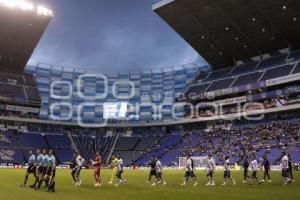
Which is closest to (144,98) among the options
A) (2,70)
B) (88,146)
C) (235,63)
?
(88,146)

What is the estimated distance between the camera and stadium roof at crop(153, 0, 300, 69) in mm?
73250

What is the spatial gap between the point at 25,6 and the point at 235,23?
39370mm

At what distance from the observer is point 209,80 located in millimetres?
100188

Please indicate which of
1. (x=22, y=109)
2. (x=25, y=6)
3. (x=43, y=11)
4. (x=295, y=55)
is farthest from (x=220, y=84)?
(x=22, y=109)

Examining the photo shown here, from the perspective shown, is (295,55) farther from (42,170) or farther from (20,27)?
(42,170)

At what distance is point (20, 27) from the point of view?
81875mm

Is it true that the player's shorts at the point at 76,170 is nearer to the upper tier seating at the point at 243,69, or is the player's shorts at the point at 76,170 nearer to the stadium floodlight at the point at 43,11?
the stadium floodlight at the point at 43,11

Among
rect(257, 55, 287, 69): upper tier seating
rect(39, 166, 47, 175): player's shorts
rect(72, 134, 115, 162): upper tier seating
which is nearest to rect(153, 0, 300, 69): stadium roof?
rect(257, 55, 287, 69): upper tier seating

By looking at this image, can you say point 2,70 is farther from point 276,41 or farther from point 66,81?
point 276,41

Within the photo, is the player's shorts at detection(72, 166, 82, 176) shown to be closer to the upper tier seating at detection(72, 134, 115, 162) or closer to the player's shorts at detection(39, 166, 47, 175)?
the player's shorts at detection(39, 166, 47, 175)

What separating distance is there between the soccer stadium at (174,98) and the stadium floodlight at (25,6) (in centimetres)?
19

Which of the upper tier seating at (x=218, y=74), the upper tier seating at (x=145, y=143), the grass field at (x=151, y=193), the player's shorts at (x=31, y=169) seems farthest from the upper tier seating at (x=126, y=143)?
the player's shorts at (x=31, y=169)

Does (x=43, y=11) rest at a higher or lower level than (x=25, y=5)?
lower

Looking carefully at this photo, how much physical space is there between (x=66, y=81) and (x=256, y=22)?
6123 centimetres
